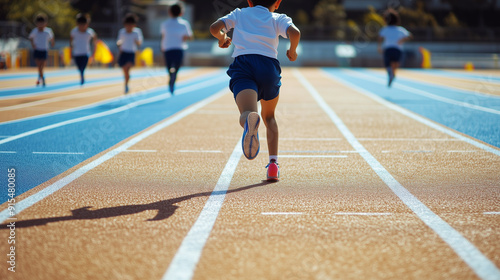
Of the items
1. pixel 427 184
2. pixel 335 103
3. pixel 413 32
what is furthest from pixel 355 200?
pixel 413 32

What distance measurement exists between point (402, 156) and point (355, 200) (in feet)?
Answer: 7.93

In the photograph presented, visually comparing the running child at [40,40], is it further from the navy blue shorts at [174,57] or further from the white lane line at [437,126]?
the white lane line at [437,126]

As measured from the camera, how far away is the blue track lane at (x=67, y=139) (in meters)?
5.79

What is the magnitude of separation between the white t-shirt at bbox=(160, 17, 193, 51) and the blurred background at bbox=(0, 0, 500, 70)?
90.9ft

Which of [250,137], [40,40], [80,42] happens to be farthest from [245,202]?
[40,40]

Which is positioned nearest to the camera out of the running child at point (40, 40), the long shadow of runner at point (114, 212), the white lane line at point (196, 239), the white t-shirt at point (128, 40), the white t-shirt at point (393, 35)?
the white lane line at point (196, 239)

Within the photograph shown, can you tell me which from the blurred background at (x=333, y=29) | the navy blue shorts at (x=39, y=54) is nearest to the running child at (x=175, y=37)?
the navy blue shorts at (x=39, y=54)

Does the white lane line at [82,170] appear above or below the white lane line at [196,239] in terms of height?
below

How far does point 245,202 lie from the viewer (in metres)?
4.56

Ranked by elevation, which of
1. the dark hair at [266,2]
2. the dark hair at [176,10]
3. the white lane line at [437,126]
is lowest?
the white lane line at [437,126]

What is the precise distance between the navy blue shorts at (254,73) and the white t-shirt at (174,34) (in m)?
9.28

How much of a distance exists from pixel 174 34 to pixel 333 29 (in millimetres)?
44616

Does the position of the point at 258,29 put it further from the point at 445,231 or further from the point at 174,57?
the point at 174,57

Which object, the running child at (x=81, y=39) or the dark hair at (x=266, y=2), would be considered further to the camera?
the running child at (x=81, y=39)
